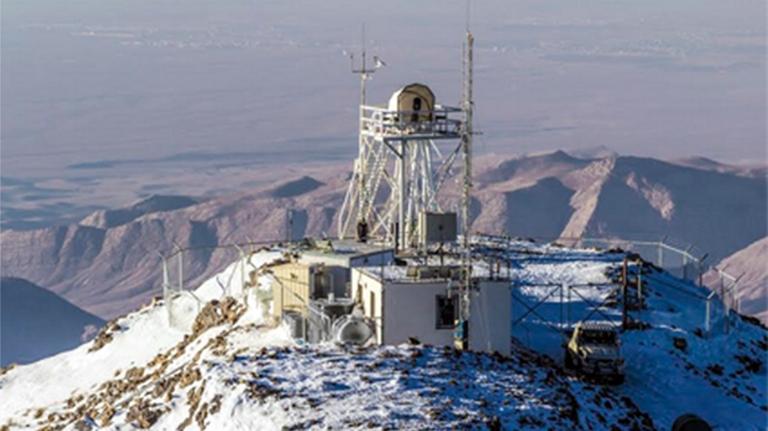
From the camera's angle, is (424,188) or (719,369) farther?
(424,188)

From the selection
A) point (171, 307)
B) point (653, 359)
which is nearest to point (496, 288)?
point (653, 359)

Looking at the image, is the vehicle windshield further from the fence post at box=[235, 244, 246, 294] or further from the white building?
the fence post at box=[235, 244, 246, 294]

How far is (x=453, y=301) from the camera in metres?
59.3

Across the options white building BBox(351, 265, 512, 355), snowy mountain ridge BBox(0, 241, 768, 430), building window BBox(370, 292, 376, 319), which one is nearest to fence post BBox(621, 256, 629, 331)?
snowy mountain ridge BBox(0, 241, 768, 430)

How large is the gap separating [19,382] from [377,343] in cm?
2012

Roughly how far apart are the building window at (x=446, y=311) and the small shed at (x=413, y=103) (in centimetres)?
1395

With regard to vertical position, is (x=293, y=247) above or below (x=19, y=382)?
above

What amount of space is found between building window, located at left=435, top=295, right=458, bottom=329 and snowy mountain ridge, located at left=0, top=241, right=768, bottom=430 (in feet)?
7.73

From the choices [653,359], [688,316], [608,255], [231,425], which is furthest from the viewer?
[608,255]

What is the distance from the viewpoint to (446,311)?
59531 mm

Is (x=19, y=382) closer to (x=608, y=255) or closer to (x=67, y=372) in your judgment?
(x=67, y=372)

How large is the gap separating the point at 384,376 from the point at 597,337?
36.1 feet

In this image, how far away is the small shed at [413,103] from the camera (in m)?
72.1

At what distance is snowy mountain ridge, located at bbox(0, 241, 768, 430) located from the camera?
51.3 meters
